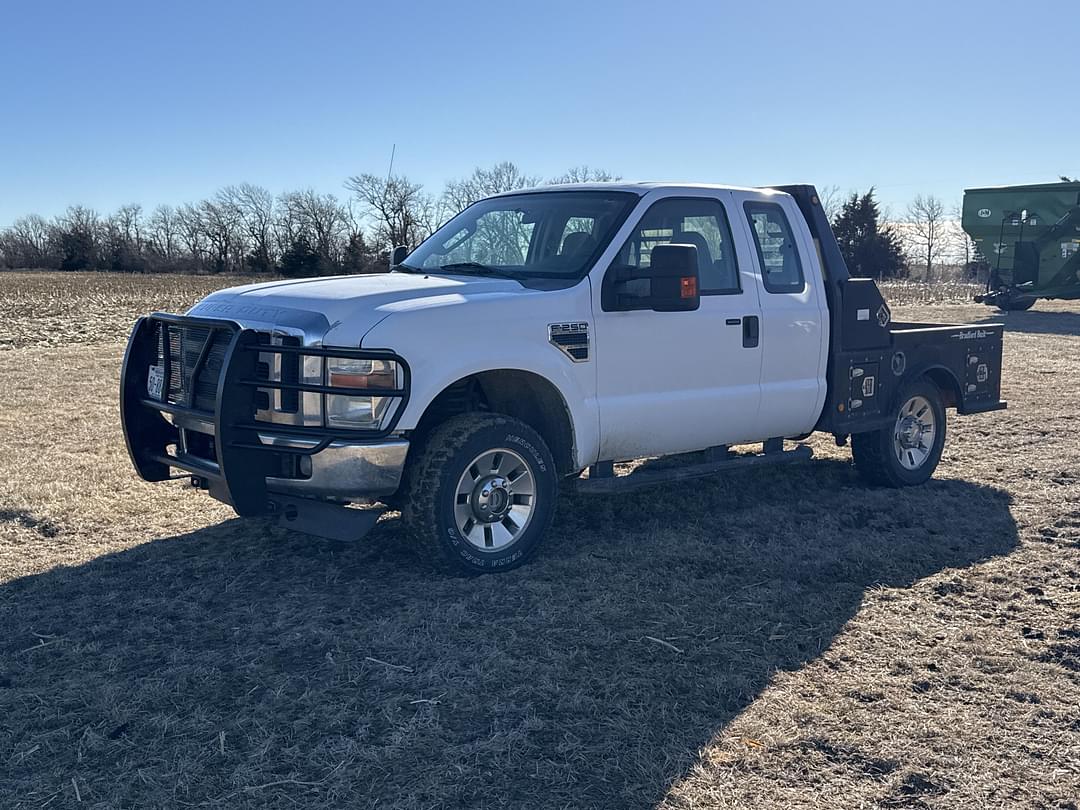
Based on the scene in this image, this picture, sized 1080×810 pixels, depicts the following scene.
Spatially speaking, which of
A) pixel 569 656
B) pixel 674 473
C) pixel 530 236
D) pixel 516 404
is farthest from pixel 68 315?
pixel 569 656

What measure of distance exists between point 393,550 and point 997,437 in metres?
6.09

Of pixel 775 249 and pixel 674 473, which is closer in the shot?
pixel 674 473

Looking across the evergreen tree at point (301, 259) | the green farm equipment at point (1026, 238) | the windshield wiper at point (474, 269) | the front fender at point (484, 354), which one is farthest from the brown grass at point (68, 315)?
the green farm equipment at point (1026, 238)

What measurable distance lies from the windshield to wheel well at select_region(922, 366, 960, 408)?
10.3 feet

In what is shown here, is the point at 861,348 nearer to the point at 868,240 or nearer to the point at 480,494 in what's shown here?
→ the point at 480,494

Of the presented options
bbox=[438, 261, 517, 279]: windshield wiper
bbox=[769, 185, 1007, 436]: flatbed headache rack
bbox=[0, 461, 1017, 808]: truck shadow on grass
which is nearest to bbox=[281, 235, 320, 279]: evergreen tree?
bbox=[769, 185, 1007, 436]: flatbed headache rack

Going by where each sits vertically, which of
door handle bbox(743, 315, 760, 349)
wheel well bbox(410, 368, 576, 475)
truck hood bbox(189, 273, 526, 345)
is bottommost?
wheel well bbox(410, 368, 576, 475)

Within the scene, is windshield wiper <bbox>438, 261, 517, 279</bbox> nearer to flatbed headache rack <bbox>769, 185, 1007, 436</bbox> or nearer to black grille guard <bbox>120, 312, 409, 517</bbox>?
black grille guard <bbox>120, 312, 409, 517</bbox>

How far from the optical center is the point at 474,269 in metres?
6.04

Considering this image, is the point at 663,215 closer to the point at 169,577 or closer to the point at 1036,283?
the point at 169,577

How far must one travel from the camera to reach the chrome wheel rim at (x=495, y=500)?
5.24m

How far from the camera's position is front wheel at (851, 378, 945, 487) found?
7305 millimetres

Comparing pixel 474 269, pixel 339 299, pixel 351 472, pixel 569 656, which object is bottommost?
pixel 569 656

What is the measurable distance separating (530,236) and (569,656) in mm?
2734
